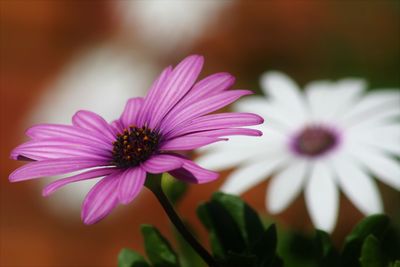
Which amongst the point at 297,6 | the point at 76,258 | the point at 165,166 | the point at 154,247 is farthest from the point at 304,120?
the point at 297,6

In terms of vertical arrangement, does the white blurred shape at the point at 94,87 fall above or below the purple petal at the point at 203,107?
above

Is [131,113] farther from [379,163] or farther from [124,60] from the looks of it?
[124,60]

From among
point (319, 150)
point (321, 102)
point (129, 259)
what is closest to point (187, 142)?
point (129, 259)

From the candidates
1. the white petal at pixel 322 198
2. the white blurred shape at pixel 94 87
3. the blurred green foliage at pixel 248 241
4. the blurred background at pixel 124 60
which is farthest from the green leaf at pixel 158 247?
the white blurred shape at pixel 94 87

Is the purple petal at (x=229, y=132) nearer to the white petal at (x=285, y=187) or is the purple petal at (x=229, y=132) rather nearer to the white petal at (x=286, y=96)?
the white petal at (x=285, y=187)

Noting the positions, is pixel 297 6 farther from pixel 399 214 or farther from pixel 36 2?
pixel 399 214

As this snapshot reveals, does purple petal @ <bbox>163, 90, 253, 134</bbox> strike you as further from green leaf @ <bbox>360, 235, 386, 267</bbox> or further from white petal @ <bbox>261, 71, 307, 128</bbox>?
white petal @ <bbox>261, 71, 307, 128</bbox>
